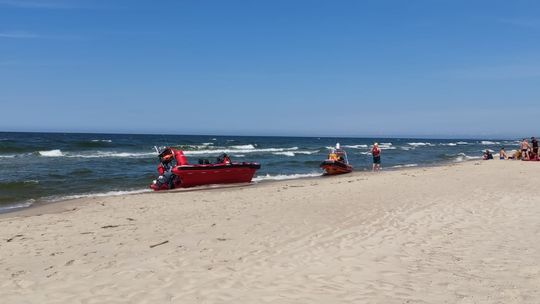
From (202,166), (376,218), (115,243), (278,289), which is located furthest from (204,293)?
(202,166)

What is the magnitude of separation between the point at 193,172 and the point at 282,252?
36.4ft

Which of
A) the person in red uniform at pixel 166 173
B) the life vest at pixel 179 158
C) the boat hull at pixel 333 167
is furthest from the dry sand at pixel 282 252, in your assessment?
the boat hull at pixel 333 167

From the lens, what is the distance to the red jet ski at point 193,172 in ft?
53.8

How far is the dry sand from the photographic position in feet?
15.4

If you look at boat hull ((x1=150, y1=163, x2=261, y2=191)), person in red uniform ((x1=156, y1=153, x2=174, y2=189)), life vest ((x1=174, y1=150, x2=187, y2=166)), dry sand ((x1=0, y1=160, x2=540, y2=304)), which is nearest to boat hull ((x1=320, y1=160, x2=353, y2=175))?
boat hull ((x1=150, y1=163, x2=261, y2=191))

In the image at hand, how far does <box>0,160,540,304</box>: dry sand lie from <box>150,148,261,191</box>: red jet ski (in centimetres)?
547

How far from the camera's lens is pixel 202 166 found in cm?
1714

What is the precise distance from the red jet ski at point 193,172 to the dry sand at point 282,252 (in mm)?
5469

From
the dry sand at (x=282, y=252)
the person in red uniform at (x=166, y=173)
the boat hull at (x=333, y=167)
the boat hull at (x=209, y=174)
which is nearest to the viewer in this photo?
the dry sand at (x=282, y=252)

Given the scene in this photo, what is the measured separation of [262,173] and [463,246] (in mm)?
16788

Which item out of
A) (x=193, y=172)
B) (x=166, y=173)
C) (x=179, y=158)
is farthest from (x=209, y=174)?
(x=166, y=173)

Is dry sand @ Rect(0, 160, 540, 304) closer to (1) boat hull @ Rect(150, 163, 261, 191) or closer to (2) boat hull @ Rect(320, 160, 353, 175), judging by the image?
(1) boat hull @ Rect(150, 163, 261, 191)

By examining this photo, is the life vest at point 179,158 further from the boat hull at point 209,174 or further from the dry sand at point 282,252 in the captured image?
the dry sand at point 282,252

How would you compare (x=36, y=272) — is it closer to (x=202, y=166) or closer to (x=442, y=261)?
(x=442, y=261)
